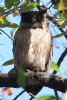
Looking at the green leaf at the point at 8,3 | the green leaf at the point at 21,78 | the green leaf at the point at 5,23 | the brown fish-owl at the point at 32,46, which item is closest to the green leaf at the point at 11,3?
the green leaf at the point at 8,3

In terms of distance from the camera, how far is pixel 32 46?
3.02m

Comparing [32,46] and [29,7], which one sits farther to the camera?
[32,46]

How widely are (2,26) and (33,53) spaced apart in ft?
5.03

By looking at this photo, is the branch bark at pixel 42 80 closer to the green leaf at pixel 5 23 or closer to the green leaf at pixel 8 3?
the green leaf at pixel 5 23

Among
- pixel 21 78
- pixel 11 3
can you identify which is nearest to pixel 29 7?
pixel 11 3

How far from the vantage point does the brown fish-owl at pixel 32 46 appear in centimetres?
304

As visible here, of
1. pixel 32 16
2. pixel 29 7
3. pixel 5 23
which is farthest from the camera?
pixel 32 16

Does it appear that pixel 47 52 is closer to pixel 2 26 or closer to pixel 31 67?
pixel 31 67

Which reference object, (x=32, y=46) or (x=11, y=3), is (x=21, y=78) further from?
(x=32, y=46)

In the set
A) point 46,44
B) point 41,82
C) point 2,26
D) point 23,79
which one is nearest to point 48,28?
point 46,44

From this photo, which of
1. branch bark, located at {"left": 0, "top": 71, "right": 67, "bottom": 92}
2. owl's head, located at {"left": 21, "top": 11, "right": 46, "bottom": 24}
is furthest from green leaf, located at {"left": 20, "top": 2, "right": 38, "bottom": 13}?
owl's head, located at {"left": 21, "top": 11, "right": 46, "bottom": 24}

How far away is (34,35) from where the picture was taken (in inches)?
121

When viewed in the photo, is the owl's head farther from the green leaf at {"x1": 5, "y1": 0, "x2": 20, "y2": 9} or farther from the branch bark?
the green leaf at {"x1": 5, "y1": 0, "x2": 20, "y2": 9}

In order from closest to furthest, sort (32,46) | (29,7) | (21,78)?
(21,78), (29,7), (32,46)
